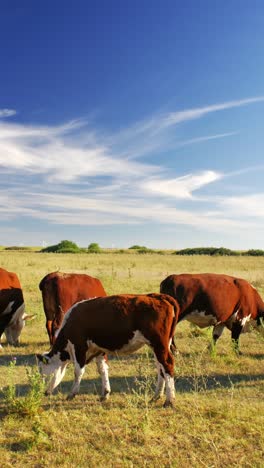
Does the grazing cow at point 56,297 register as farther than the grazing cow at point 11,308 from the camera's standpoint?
No

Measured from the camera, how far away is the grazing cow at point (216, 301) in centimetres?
A: 1009

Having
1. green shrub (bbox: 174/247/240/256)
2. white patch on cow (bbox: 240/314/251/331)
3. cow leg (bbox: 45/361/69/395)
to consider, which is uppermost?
green shrub (bbox: 174/247/240/256)

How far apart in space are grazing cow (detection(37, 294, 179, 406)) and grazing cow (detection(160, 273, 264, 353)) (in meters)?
3.28

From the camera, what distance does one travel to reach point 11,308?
10695 millimetres

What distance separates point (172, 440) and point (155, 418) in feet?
2.03

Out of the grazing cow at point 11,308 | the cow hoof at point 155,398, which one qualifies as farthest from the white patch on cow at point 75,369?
the grazing cow at point 11,308

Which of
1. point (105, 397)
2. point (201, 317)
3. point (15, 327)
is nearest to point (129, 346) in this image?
point (105, 397)

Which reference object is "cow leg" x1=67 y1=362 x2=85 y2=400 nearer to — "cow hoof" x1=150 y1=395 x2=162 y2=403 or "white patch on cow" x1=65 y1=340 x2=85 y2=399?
"white patch on cow" x1=65 y1=340 x2=85 y2=399

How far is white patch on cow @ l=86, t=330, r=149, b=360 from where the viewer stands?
21.6 feet

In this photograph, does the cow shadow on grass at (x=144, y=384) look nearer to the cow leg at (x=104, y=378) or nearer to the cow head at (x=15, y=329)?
the cow leg at (x=104, y=378)

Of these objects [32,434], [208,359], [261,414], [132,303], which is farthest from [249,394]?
[32,434]

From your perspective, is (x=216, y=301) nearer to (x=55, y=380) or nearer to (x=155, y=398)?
(x=155, y=398)

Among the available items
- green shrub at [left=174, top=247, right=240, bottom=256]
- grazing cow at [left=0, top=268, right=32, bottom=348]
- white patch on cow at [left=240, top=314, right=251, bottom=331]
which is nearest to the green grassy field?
white patch on cow at [left=240, top=314, right=251, bottom=331]

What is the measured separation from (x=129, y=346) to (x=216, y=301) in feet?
13.0
